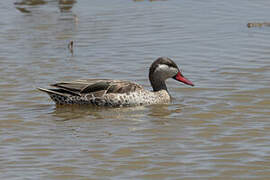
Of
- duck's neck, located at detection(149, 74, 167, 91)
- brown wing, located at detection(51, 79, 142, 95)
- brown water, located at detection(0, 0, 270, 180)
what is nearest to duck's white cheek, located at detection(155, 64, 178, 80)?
duck's neck, located at detection(149, 74, 167, 91)

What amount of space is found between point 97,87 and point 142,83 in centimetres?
187

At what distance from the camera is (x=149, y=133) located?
10641mm

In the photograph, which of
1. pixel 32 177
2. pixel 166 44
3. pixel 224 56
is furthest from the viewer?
pixel 166 44

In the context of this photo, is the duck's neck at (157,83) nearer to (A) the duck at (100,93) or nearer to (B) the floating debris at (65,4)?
(A) the duck at (100,93)

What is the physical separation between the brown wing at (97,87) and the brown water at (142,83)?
35 cm

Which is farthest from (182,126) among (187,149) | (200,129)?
(187,149)

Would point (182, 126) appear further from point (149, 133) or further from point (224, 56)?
point (224, 56)

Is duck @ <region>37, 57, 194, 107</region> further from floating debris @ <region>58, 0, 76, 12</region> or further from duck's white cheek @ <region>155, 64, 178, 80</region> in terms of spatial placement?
floating debris @ <region>58, 0, 76, 12</region>

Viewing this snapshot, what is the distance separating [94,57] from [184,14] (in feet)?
16.4

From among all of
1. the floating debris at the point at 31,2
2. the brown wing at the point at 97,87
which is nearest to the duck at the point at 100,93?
the brown wing at the point at 97,87

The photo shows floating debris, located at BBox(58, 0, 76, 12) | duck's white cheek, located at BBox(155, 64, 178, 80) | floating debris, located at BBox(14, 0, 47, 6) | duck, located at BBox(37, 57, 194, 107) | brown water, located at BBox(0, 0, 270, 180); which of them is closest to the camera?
brown water, located at BBox(0, 0, 270, 180)

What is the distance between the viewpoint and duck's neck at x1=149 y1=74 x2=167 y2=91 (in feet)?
42.7

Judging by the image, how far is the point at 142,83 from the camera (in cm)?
1416

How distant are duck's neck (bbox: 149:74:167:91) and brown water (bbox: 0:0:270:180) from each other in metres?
0.37
